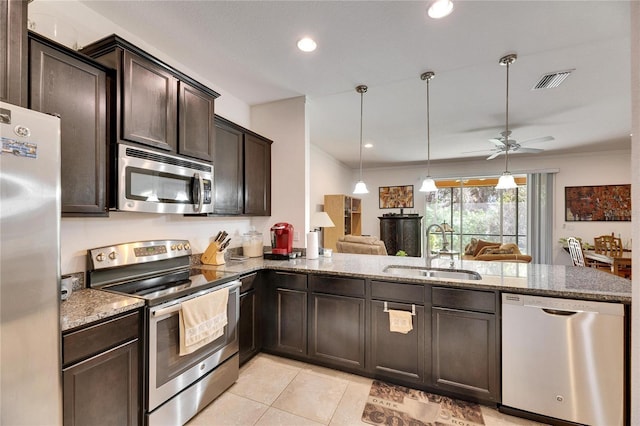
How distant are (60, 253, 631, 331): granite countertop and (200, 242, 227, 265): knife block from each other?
0.07 meters

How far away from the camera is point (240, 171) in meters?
2.94

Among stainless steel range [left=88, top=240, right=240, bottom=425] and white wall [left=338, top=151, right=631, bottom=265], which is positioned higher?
white wall [left=338, top=151, right=631, bottom=265]

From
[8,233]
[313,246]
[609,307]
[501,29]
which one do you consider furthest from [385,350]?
[501,29]

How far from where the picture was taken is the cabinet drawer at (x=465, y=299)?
1.93 meters

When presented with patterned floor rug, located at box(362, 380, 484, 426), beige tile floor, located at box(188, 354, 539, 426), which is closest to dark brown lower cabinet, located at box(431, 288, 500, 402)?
patterned floor rug, located at box(362, 380, 484, 426)

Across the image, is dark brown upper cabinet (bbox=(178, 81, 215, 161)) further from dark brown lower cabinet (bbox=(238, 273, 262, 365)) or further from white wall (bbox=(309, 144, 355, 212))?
white wall (bbox=(309, 144, 355, 212))

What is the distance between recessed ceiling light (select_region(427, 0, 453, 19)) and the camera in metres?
1.75

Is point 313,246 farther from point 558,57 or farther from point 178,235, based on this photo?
point 558,57

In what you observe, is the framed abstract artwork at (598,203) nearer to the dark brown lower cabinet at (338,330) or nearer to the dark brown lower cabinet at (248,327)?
the dark brown lower cabinet at (338,330)

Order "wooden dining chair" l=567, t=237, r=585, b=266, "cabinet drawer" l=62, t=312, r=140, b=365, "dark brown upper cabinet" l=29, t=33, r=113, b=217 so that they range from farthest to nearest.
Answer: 1. "wooden dining chair" l=567, t=237, r=585, b=266
2. "dark brown upper cabinet" l=29, t=33, r=113, b=217
3. "cabinet drawer" l=62, t=312, r=140, b=365

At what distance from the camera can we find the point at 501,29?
2.04 metres

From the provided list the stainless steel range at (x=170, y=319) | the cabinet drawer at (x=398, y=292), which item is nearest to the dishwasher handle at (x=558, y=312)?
the cabinet drawer at (x=398, y=292)

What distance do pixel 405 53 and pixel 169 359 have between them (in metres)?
2.93

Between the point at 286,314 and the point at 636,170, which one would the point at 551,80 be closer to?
the point at 636,170
